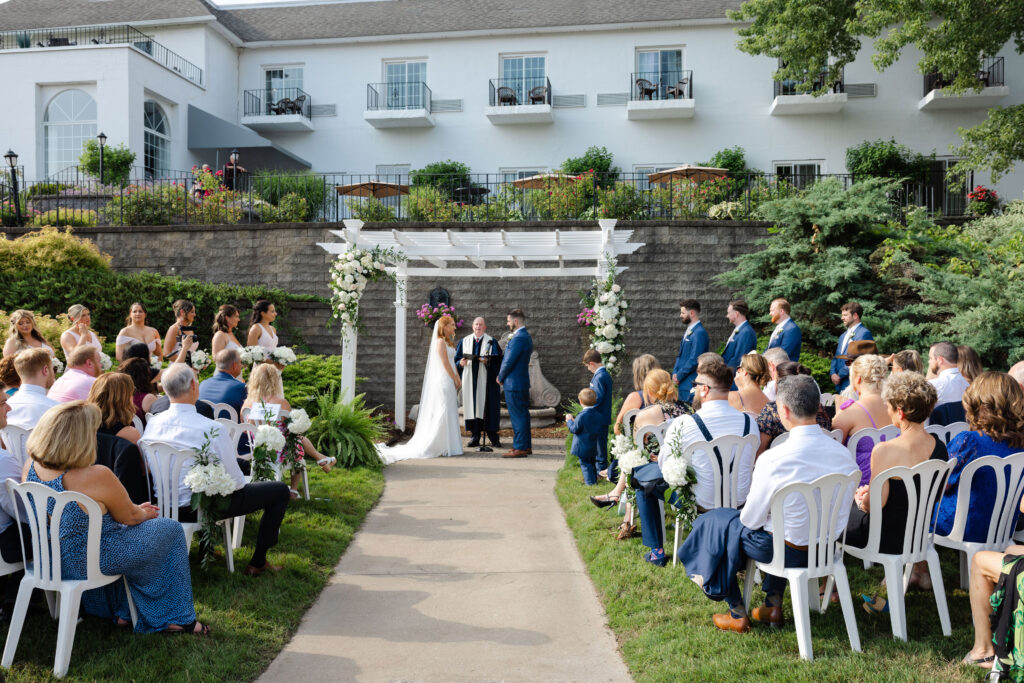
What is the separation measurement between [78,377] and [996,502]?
19.7ft

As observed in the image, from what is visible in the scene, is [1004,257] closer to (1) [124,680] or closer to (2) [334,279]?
(2) [334,279]

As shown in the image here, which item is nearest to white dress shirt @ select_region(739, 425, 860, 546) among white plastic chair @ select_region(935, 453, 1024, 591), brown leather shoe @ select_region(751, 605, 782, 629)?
brown leather shoe @ select_region(751, 605, 782, 629)

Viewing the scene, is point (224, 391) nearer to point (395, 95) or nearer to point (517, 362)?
point (517, 362)

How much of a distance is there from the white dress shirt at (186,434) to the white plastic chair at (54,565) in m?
0.98

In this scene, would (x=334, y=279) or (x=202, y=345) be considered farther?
(x=202, y=345)

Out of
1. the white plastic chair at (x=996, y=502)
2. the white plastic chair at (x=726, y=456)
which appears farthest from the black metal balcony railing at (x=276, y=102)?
the white plastic chair at (x=996, y=502)

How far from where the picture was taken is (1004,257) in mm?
11406

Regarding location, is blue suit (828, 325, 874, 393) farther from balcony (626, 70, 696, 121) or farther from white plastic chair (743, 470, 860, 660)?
balcony (626, 70, 696, 121)

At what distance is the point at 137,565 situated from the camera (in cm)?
385

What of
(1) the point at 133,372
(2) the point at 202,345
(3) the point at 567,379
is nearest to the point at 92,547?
(1) the point at 133,372

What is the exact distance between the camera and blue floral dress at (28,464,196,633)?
3.70m

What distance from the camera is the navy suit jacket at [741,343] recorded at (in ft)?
32.1

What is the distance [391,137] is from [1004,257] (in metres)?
17.0

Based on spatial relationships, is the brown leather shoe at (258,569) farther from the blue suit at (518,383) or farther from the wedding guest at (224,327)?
the blue suit at (518,383)
